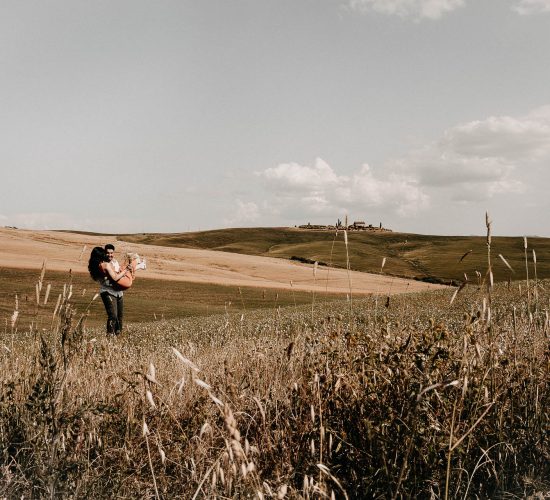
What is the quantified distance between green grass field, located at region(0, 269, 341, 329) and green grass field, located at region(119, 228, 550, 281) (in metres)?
46.1

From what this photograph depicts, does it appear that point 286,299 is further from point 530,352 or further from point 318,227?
point 318,227

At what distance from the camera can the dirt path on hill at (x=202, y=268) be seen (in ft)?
156

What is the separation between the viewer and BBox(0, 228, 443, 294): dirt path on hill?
156ft

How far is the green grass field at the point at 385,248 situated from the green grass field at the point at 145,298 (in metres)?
46.1

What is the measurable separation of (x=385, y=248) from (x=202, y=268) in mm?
82394

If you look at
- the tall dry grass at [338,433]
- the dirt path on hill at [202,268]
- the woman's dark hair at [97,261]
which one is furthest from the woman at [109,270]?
the dirt path on hill at [202,268]

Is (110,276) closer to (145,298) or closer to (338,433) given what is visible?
(338,433)

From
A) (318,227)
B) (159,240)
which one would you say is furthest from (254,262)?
(318,227)

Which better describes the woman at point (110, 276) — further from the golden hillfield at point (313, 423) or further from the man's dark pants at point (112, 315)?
the golden hillfield at point (313, 423)

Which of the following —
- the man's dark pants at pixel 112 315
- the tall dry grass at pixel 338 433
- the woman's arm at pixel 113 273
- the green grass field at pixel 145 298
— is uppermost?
the woman's arm at pixel 113 273

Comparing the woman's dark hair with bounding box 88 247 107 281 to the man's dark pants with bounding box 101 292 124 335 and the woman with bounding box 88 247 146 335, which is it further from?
the man's dark pants with bounding box 101 292 124 335

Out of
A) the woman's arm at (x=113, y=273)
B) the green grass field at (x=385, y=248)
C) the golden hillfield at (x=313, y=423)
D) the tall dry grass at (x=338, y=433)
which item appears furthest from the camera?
the green grass field at (x=385, y=248)

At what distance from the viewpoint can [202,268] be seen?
60.9 meters

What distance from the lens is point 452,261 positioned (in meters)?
105
